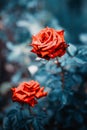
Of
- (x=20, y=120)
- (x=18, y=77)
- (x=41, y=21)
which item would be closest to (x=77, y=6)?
(x=41, y=21)

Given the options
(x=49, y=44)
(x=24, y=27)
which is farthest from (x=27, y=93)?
(x=24, y=27)

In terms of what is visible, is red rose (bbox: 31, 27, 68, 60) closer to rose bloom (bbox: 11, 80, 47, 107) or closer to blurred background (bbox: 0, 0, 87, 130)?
rose bloom (bbox: 11, 80, 47, 107)

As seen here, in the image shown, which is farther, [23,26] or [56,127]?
[23,26]

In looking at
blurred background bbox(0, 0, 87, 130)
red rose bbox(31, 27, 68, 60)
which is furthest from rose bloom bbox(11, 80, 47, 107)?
blurred background bbox(0, 0, 87, 130)

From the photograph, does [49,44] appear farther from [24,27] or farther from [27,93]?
[24,27]

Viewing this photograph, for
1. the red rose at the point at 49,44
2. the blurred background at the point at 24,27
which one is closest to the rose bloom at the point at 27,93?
the red rose at the point at 49,44

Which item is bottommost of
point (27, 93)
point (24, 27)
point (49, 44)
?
point (27, 93)

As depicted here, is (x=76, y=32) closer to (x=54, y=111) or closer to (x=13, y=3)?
(x=13, y=3)
